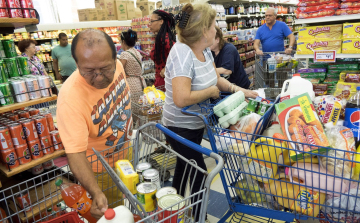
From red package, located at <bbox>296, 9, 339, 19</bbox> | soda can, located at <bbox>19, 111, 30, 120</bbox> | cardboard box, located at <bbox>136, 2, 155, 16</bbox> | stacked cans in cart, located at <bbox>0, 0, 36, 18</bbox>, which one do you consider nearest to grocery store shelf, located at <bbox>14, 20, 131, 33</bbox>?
cardboard box, located at <bbox>136, 2, 155, 16</bbox>

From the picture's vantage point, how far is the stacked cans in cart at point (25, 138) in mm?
1979

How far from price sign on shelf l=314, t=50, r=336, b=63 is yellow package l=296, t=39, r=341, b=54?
66mm

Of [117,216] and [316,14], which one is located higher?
[316,14]

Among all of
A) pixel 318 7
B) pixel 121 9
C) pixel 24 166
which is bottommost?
pixel 24 166

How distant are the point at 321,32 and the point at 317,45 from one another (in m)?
0.14

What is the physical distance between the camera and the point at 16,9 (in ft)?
6.89

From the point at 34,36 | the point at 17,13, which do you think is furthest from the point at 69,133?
the point at 34,36

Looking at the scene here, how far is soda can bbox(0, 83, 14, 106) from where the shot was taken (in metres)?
1.93

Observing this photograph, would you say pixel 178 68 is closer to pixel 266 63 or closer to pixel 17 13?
pixel 17 13

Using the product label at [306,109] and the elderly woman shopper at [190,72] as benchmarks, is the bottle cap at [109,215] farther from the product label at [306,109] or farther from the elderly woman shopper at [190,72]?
the product label at [306,109]

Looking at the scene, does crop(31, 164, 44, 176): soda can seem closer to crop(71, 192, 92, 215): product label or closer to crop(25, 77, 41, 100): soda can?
crop(25, 77, 41, 100): soda can

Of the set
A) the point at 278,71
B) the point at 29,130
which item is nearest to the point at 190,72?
the point at 29,130

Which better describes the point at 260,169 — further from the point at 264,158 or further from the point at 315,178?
the point at 315,178

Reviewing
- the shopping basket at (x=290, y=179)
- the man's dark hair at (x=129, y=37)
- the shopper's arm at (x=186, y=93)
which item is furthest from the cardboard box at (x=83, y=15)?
the shopping basket at (x=290, y=179)
